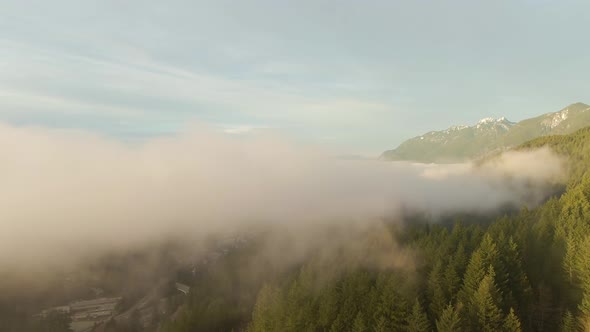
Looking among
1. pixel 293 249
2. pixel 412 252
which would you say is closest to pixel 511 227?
pixel 412 252

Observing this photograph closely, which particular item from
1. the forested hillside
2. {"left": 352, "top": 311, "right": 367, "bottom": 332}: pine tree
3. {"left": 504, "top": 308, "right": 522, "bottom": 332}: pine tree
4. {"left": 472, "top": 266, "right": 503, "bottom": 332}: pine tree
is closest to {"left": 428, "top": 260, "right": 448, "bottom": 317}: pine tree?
the forested hillside

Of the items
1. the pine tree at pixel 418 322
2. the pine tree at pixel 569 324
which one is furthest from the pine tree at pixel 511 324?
the pine tree at pixel 418 322

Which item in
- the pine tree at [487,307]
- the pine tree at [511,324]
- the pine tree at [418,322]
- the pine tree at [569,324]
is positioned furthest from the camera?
the pine tree at [418,322]

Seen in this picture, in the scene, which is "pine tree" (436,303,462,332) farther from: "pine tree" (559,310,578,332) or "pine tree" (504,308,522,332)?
"pine tree" (559,310,578,332)

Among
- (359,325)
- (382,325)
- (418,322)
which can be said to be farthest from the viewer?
(359,325)

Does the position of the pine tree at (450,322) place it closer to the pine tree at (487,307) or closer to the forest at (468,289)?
the forest at (468,289)

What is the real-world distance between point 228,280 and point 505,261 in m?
121

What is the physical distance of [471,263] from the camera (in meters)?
51.2

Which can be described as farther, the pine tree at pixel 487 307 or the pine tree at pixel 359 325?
the pine tree at pixel 359 325

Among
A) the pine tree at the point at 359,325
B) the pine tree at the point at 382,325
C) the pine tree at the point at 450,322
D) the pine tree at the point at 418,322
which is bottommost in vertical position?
the pine tree at the point at 359,325

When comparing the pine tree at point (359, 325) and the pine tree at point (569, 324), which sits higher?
the pine tree at point (569, 324)

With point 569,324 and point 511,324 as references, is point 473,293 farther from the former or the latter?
point 569,324

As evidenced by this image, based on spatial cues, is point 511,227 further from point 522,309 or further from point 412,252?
point 522,309

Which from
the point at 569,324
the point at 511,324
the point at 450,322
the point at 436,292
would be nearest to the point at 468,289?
the point at 436,292
